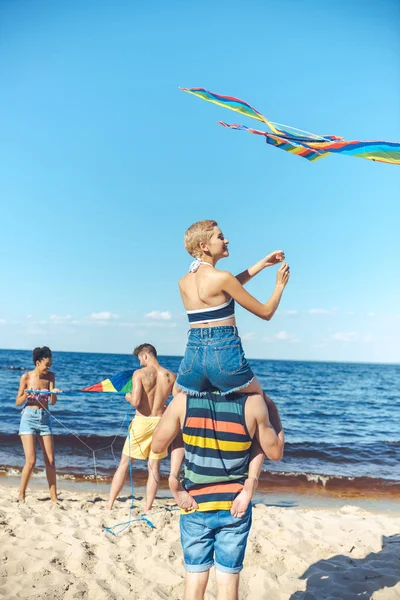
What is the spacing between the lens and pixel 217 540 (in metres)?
2.49

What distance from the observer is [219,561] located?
8.00 ft

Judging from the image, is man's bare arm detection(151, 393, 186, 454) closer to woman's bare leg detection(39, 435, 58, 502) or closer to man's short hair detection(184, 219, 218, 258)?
man's short hair detection(184, 219, 218, 258)

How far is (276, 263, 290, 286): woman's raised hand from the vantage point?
8.48 ft

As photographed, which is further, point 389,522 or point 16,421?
point 16,421

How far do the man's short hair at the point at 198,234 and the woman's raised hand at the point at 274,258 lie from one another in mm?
352

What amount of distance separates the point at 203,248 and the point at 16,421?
14.5 metres

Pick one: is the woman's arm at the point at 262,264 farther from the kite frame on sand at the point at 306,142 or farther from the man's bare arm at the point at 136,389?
the man's bare arm at the point at 136,389

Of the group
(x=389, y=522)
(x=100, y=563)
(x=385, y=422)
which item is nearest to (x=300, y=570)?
(x=100, y=563)

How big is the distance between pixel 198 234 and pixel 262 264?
414mm

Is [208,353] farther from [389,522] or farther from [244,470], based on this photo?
[389,522]

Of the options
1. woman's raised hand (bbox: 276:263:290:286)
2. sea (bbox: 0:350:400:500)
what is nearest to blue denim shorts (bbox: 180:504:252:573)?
woman's raised hand (bbox: 276:263:290:286)

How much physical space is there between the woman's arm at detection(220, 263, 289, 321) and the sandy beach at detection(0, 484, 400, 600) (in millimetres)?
2616

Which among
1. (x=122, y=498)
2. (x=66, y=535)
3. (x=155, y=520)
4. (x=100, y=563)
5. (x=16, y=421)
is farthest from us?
(x=16, y=421)

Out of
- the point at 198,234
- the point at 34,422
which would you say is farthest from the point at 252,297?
the point at 34,422
